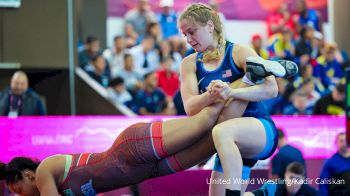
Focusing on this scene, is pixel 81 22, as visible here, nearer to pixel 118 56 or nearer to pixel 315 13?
pixel 118 56

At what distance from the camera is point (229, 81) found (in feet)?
15.3

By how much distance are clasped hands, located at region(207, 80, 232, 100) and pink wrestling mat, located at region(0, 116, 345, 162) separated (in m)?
2.29

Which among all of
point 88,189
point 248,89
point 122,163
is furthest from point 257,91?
point 88,189

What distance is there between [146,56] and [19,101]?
3.28 metres

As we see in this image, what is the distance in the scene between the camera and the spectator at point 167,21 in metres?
12.1

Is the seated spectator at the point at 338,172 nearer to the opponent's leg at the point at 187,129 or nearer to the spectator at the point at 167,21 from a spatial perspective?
the opponent's leg at the point at 187,129

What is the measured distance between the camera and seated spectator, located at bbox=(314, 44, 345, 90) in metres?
11.9

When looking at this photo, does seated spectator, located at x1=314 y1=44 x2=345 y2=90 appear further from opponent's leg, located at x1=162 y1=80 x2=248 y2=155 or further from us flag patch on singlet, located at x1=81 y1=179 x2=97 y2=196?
us flag patch on singlet, located at x1=81 y1=179 x2=97 y2=196

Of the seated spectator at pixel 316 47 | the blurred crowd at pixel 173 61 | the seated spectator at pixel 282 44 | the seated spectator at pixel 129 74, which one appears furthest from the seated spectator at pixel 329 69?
the seated spectator at pixel 129 74

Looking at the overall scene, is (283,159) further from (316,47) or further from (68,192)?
(316,47)

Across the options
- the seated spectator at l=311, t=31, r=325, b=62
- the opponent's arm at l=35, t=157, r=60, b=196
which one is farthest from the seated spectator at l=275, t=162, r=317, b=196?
the seated spectator at l=311, t=31, r=325, b=62

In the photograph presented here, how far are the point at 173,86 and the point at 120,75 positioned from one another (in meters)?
0.84

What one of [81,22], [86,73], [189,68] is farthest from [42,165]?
[81,22]

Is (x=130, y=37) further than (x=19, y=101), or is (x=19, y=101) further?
(x=130, y=37)
